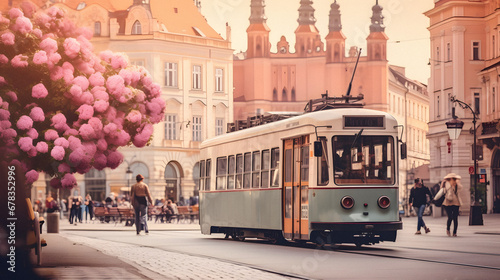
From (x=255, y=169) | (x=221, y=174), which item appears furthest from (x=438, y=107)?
(x=255, y=169)

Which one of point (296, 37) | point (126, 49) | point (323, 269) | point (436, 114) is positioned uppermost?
point (296, 37)

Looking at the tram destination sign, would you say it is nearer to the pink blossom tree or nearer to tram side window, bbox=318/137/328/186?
tram side window, bbox=318/137/328/186

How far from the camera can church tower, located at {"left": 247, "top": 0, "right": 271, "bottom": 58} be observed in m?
153

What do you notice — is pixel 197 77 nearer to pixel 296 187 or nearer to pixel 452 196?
pixel 452 196

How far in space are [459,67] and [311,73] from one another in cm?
7307

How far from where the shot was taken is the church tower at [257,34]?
153 m

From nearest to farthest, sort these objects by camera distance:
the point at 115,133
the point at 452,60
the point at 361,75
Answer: the point at 115,133 < the point at 452,60 < the point at 361,75

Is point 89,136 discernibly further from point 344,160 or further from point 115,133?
point 344,160

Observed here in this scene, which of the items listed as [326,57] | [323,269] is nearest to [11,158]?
[323,269]

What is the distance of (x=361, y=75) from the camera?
501 ft

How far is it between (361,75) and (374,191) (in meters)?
131

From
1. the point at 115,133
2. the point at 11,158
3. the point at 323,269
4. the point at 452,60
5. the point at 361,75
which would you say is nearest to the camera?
the point at 11,158

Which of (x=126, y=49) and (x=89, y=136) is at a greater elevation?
(x=126, y=49)

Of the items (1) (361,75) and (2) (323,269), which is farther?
(1) (361,75)
